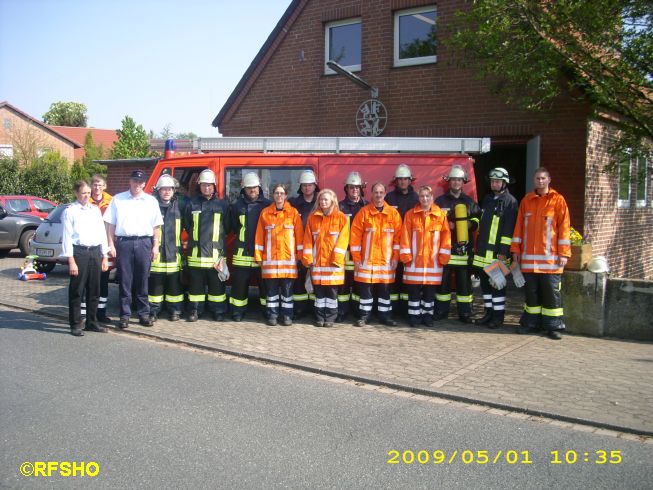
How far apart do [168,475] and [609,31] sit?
277 inches

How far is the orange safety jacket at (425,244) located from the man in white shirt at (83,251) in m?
3.88

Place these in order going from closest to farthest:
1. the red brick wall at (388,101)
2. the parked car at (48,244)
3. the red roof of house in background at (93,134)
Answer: the red brick wall at (388,101)
the parked car at (48,244)
the red roof of house in background at (93,134)

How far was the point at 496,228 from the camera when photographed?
789cm

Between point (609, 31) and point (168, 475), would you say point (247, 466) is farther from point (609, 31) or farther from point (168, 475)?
point (609, 31)

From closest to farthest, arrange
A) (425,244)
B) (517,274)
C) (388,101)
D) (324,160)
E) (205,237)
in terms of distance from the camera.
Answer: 1. (517,274)
2. (425,244)
3. (205,237)
4. (324,160)
5. (388,101)

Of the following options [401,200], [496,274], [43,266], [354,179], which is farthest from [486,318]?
[43,266]

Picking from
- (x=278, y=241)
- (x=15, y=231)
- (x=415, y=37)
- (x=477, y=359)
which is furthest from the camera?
(x=15, y=231)

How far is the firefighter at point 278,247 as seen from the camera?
808cm

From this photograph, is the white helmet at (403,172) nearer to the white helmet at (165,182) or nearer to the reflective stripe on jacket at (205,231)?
the reflective stripe on jacket at (205,231)

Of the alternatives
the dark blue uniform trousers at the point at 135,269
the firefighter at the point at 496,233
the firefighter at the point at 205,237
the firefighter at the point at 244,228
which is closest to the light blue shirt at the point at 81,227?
the dark blue uniform trousers at the point at 135,269

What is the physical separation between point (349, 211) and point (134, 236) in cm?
282

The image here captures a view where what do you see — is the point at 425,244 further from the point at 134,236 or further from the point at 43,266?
the point at 43,266

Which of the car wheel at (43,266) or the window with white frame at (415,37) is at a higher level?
the window with white frame at (415,37)

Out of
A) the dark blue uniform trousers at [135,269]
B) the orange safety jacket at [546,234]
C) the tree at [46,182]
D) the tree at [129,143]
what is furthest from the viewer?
the tree at [129,143]
